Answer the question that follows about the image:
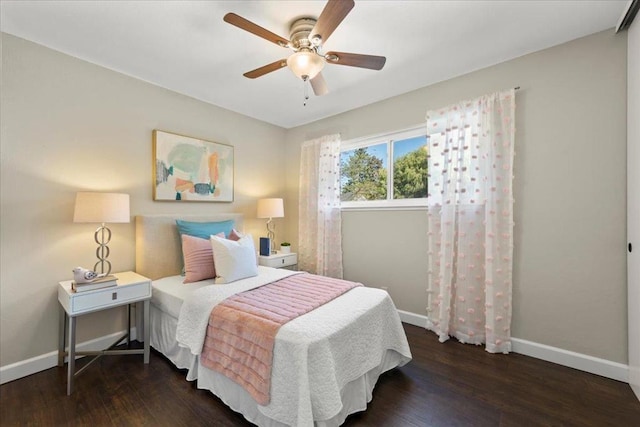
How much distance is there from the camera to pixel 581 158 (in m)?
2.11

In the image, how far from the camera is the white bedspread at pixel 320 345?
1.36 meters

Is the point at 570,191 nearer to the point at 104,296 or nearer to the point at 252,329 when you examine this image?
the point at 252,329

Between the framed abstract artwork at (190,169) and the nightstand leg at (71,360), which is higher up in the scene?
the framed abstract artwork at (190,169)

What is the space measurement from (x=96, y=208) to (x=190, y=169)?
3.64 ft

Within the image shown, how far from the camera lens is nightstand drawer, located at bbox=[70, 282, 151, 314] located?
1.92 m

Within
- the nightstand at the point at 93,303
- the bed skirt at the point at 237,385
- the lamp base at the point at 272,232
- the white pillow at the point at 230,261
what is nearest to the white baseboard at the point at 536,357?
the nightstand at the point at 93,303

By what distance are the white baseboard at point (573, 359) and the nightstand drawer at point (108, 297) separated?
3.18 metres

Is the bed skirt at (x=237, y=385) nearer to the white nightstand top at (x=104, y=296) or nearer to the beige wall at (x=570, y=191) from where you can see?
the white nightstand top at (x=104, y=296)

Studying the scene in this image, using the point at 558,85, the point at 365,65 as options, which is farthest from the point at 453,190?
the point at 365,65

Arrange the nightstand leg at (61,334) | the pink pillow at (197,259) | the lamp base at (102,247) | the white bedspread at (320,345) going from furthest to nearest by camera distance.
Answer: the pink pillow at (197,259) → the lamp base at (102,247) → the nightstand leg at (61,334) → the white bedspread at (320,345)

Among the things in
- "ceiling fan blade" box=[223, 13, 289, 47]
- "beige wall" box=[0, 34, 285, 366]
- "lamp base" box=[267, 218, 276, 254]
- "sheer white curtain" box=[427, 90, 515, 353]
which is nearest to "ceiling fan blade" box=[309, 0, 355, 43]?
"ceiling fan blade" box=[223, 13, 289, 47]

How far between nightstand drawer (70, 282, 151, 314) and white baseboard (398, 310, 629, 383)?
318 centimetres

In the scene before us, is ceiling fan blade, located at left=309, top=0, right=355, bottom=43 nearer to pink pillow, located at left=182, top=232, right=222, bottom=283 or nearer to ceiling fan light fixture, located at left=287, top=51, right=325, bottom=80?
ceiling fan light fixture, located at left=287, top=51, right=325, bottom=80

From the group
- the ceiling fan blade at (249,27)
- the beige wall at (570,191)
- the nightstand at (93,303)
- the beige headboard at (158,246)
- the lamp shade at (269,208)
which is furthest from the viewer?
the lamp shade at (269,208)
